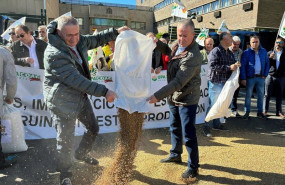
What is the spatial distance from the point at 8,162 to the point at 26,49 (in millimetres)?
2030

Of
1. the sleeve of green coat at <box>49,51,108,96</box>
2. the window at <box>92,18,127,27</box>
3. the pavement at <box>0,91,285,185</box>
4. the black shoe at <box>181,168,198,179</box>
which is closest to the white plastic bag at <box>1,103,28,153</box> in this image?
the pavement at <box>0,91,285,185</box>

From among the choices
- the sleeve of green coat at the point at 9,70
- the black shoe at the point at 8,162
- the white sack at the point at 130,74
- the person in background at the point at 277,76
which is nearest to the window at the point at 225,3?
the person in background at the point at 277,76

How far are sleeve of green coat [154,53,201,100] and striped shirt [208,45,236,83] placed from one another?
193 centimetres

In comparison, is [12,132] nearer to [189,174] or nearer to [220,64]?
[189,174]

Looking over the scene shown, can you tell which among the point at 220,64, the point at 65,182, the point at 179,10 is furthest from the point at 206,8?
the point at 65,182

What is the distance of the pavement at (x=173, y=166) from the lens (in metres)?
2.96

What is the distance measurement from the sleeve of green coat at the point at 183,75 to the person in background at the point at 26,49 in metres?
2.61

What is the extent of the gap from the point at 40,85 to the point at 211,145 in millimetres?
3232

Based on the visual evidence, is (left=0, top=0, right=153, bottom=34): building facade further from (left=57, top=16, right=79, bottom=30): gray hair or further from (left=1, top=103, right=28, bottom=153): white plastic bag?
(left=57, top=16, right=79, bottom=30): gray hair

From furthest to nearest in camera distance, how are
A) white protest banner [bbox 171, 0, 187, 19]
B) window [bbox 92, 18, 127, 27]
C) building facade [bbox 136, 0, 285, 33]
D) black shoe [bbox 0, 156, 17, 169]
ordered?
window [bbox 92, 18, 127, 27] < building facade [bbox 136, 0, 285, 33] < white protest banner [bbox 171, 0, 187, 19] < black shoe [bbox 0, 156, 17, 169]

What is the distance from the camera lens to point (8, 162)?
324 centimetres

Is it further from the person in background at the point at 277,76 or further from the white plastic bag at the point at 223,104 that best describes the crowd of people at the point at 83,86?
the person in background at the point at 277,76

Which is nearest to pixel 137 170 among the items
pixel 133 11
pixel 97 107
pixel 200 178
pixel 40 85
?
pixel 200 178

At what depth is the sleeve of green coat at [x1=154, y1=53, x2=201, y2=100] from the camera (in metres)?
2.78
